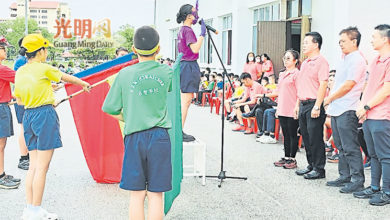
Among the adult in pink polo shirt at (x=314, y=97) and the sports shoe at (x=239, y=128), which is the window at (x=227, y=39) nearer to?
the sports shoe at (x=239, y=128)

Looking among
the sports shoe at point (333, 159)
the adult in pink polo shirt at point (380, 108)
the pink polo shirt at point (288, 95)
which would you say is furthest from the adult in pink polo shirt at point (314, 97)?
the sports shoe at point (333, 159)

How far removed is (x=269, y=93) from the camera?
928cm

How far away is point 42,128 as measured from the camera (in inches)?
160

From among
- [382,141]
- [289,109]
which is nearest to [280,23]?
[289,109]

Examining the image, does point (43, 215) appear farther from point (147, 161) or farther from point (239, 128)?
point (239, 128)

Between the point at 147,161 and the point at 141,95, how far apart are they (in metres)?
0.48

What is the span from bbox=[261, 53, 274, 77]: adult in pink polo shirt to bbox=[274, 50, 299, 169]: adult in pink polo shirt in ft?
21.3

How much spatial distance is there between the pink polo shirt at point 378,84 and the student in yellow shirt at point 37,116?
10.2ft

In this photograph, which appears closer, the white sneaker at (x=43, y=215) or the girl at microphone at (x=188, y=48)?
the white sneaker at (x=43, y=215)

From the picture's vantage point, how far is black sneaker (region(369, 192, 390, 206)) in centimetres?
463

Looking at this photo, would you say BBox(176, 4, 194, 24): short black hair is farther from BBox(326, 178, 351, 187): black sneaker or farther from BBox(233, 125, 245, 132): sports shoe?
BBox(233, 125, 245, 132): sports shoe

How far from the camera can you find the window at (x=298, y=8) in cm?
1230

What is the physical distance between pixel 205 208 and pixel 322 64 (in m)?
2.35

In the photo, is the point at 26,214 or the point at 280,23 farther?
the point at 280,23
